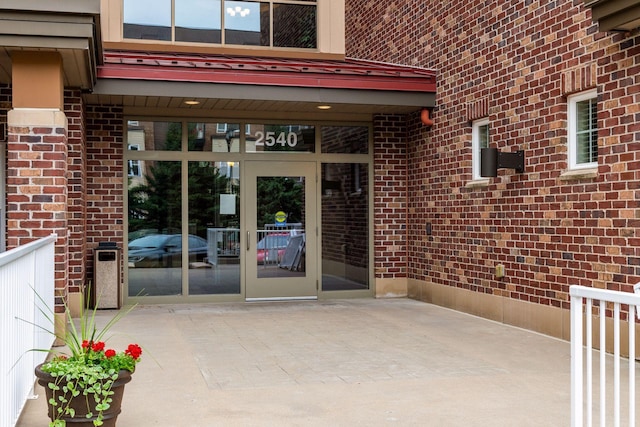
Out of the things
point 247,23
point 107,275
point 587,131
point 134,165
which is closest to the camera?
point 587,131

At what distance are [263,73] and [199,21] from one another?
270 centimetres

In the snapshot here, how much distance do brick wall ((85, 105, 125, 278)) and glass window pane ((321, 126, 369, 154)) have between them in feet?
11.1

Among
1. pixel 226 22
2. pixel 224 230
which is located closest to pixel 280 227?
pixel 224 230

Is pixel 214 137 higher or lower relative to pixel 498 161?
higher

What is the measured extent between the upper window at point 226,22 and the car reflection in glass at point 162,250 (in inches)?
136

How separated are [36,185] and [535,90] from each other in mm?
5835

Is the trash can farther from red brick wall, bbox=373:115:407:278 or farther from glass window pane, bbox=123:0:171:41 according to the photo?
red brick wall, bbox=373:115:407:278

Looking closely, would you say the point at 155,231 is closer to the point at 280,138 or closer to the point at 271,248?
the point at 271,248

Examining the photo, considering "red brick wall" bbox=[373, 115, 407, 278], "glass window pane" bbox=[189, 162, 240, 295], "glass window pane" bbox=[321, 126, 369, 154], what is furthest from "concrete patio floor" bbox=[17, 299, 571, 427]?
"glass window pane" bbox=[321, 126, 369, 154]

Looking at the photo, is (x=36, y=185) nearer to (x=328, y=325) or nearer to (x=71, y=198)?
(x=71, y=198)

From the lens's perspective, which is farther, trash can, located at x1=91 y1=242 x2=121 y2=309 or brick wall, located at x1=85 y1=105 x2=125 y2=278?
brick wall, located at x1=85 y1=105 x2=125 y2=278

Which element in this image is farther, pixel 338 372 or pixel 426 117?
pixel 426 117

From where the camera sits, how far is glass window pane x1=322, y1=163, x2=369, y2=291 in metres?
12.8

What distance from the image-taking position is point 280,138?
12.6 meters
